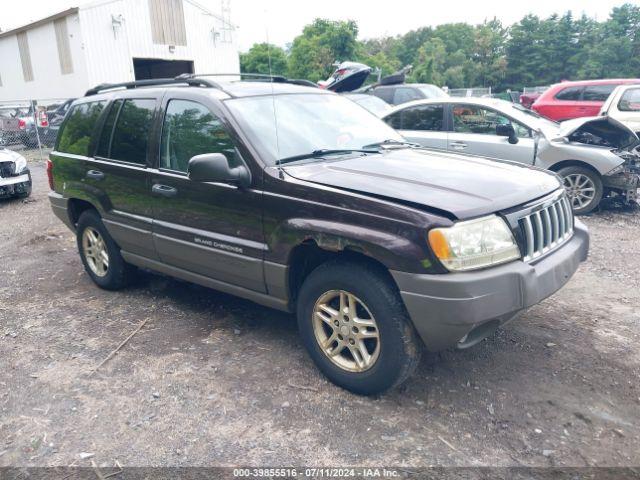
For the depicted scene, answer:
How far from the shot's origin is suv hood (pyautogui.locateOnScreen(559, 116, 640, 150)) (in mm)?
7438

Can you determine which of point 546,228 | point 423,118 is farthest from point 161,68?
point 546,228

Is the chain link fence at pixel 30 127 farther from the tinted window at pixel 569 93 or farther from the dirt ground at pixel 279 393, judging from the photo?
the tinted window at pixel 569 93

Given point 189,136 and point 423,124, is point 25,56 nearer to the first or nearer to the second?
point 423,124

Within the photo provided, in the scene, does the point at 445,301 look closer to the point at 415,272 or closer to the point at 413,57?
the point at 415,272

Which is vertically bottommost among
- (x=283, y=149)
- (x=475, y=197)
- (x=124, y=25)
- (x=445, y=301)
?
(x=445, y=301)

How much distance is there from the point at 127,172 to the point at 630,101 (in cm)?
1001

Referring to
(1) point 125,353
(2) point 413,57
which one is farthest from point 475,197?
(2) point 413,57

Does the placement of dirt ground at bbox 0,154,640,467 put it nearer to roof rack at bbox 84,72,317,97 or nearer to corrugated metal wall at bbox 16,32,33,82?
roof rack at bbox 84,72,317,97

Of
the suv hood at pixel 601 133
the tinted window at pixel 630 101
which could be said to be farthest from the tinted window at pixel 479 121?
the tinted window at pixel 630 101

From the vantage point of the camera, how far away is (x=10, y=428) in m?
3.13

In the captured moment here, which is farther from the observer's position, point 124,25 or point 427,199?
point 124,25

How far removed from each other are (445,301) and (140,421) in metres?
1.87

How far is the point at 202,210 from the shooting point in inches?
153

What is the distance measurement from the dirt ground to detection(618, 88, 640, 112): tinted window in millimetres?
7092
